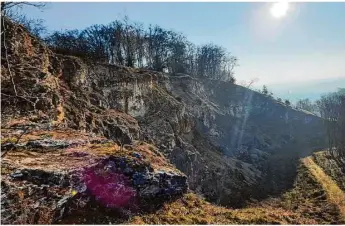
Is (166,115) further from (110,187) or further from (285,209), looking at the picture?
(110,187)

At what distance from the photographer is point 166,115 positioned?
164 ft

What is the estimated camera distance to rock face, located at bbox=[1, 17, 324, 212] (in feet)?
75.7

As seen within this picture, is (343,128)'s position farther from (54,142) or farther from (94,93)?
(54,142)

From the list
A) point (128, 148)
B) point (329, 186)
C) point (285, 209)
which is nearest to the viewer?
point (128, 148)

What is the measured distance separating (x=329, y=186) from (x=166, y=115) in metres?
22.4

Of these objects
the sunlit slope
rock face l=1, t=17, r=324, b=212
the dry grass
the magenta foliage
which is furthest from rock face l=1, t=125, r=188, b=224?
the sunlit slope

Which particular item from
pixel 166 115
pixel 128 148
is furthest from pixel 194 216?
pixel 166 115

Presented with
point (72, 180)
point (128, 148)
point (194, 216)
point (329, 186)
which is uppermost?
point (128, 148)

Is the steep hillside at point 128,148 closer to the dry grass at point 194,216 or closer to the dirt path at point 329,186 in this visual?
the dry grass at point 194,216

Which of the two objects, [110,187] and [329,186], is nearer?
[110,187]

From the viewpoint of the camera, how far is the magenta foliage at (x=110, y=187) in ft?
54.0

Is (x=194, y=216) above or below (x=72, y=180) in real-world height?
below

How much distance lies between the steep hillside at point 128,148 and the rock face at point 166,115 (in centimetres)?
14

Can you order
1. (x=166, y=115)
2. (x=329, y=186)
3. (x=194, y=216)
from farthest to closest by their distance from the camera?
(x=166, y=115) < (x=329, y=186) < (x=194, y=216)
